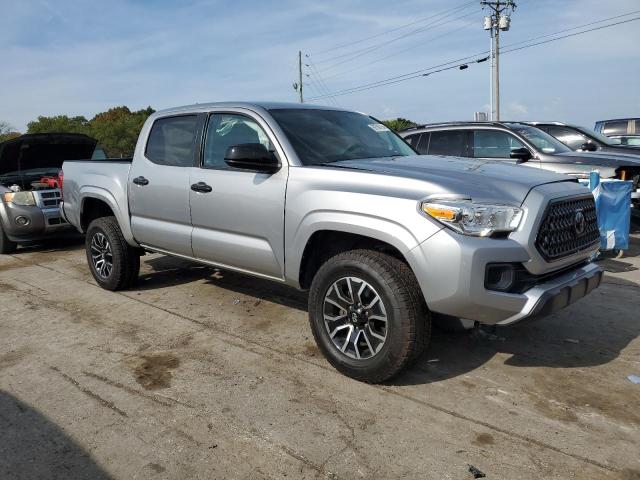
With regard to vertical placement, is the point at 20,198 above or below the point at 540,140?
below

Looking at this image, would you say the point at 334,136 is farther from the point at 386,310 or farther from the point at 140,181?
the point at 140,181

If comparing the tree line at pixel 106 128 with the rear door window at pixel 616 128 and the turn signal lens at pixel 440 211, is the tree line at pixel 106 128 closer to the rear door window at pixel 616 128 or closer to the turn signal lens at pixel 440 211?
the rear door window at pixel 616 128

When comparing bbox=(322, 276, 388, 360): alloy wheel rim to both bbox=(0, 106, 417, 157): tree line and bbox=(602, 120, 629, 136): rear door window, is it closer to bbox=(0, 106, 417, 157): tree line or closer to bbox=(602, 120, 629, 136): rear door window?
bbox=(602, 120, 629, 136): rear door window

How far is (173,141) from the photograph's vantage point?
5016mm

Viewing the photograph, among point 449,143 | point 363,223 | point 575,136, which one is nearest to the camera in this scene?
point 363,223

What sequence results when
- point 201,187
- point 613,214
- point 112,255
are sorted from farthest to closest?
point 613,214
point 112,255
point 201,187

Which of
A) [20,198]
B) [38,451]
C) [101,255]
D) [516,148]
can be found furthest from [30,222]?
[516,148]

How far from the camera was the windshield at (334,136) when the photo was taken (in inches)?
160

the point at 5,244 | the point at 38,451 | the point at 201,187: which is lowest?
the point at 38,451

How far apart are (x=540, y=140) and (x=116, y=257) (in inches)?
254

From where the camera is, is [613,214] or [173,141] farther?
[613,214]

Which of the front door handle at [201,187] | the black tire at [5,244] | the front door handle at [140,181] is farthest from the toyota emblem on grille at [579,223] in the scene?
the black tire at [5,244]

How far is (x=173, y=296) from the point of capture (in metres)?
5.57

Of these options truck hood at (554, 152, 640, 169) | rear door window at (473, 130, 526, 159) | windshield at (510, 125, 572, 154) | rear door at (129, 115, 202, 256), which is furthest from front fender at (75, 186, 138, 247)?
truck hood at (554, 152, 640, 169)
